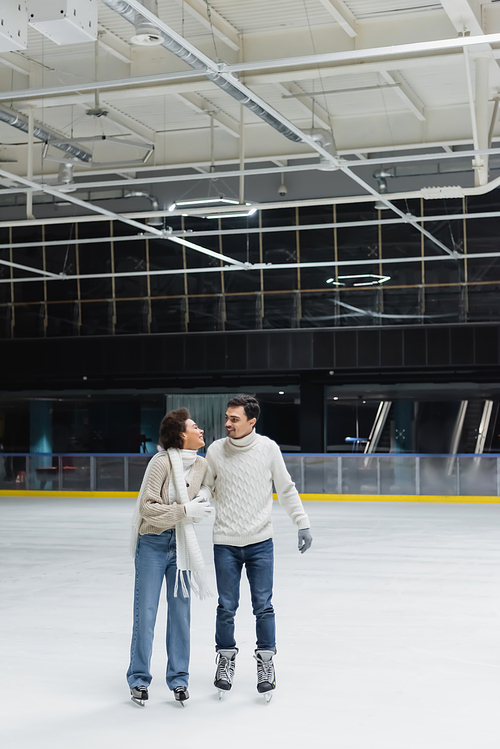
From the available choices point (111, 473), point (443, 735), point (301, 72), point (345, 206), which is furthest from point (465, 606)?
point (345, 206)

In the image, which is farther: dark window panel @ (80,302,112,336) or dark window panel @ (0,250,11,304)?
dark window panel @ (0,250,11,304)

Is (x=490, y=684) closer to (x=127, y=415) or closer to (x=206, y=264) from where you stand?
(x=206, y=264)

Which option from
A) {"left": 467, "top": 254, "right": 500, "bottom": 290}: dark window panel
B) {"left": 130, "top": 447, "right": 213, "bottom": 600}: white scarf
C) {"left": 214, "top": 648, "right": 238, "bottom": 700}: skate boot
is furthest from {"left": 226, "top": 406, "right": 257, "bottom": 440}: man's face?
{"left": 467, "top": 254, "right": 500, "bottom": 290}: dark window panel

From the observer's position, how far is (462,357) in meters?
25.0

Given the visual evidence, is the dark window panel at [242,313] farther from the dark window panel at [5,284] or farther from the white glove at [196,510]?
the white glove at [196,510]

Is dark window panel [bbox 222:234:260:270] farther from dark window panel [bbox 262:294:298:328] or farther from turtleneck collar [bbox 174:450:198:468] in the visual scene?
turtleneck collar [bbox 174:450:198:468]

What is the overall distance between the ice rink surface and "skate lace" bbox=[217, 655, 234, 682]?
0.14 metres

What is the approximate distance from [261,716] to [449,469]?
52.6 ft

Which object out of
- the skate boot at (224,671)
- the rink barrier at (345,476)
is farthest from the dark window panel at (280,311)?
the skate boot at (224,671)

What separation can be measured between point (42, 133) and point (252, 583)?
1224 centimetres

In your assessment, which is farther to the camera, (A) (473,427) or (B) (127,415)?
(B) (127,415)

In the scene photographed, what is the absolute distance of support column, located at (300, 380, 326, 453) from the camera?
26.9 metres

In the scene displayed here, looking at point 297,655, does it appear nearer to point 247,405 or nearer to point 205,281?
point 247,405

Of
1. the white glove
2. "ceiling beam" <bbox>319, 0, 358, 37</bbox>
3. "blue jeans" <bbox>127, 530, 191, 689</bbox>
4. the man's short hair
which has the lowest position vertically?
"blue jeans" <bbox>127, 530, 191, 689</bbox>
